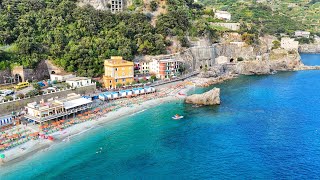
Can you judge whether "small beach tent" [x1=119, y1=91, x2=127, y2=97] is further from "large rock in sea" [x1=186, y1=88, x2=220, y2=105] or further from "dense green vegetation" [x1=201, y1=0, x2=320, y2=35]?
"dense green vegetation" [x1=201, y1=0, x2=320, y2=35]

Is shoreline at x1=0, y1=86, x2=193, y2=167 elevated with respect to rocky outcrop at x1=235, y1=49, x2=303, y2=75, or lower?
lower

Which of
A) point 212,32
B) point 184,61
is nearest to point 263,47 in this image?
point 212,32

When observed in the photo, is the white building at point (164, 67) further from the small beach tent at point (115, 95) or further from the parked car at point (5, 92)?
the parked car at point (5, 92)

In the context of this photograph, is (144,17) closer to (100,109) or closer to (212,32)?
(212,32)

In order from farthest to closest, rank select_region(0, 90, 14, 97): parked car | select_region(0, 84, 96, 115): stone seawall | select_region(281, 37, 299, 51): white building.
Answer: select_region(281, 37, 299, 51): white building
select_region(0, 90, 14, 97): parked car
select_region(0, 84, 96, 115): stone seawall

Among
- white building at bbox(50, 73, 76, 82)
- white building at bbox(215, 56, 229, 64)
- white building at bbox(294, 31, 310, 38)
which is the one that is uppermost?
white building at bbox(294, 31, 310, 38)

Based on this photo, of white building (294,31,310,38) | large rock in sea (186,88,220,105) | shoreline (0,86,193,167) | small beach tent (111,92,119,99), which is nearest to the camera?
shoreline (0,86,193,167)

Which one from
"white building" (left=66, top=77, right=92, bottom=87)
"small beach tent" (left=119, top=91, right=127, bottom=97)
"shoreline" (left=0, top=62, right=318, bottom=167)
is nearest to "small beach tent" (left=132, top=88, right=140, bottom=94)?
"small beach tent" (left=119, top=91, right=127, bottom=97)

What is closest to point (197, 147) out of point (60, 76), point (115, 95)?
point (115, 95)

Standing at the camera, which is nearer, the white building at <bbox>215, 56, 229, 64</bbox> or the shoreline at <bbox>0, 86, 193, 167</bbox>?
the shoreline at <bbox>0, 86, 193, 167</bbox>
